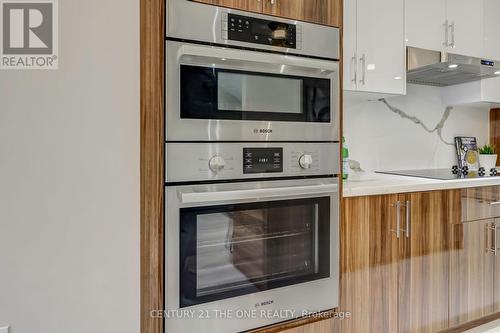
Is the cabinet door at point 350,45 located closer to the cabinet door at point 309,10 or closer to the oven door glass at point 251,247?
the cabinet door at point 309,10

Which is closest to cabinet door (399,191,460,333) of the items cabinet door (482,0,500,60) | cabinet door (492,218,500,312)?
cabinet door (492,218,500,312)

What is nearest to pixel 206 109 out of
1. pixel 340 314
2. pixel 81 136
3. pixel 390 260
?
pixel 81 136

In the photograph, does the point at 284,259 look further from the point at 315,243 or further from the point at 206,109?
the point at 206,109

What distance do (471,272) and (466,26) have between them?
163 cm

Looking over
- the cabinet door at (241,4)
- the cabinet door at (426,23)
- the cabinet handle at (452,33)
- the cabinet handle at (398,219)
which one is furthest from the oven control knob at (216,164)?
the cabinet handle at (452,33)

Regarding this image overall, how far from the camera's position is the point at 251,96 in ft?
4.30

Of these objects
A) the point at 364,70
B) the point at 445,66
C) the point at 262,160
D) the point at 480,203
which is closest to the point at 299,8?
the point at 262,160

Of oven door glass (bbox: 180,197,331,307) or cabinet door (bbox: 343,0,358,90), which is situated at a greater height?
cabinet door (bbox: 343,0,358,90)

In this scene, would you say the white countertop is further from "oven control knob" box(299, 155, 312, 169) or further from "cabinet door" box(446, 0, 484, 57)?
"cabinet door" box(446, 0, 484, 57)

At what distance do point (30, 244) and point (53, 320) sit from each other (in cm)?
23

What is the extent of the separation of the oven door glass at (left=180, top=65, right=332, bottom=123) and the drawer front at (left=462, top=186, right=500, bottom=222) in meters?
1.10

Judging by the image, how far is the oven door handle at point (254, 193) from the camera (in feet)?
3.88

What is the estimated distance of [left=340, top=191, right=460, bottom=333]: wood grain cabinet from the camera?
1574 millimetres

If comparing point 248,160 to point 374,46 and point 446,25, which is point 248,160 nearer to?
point 374,46
